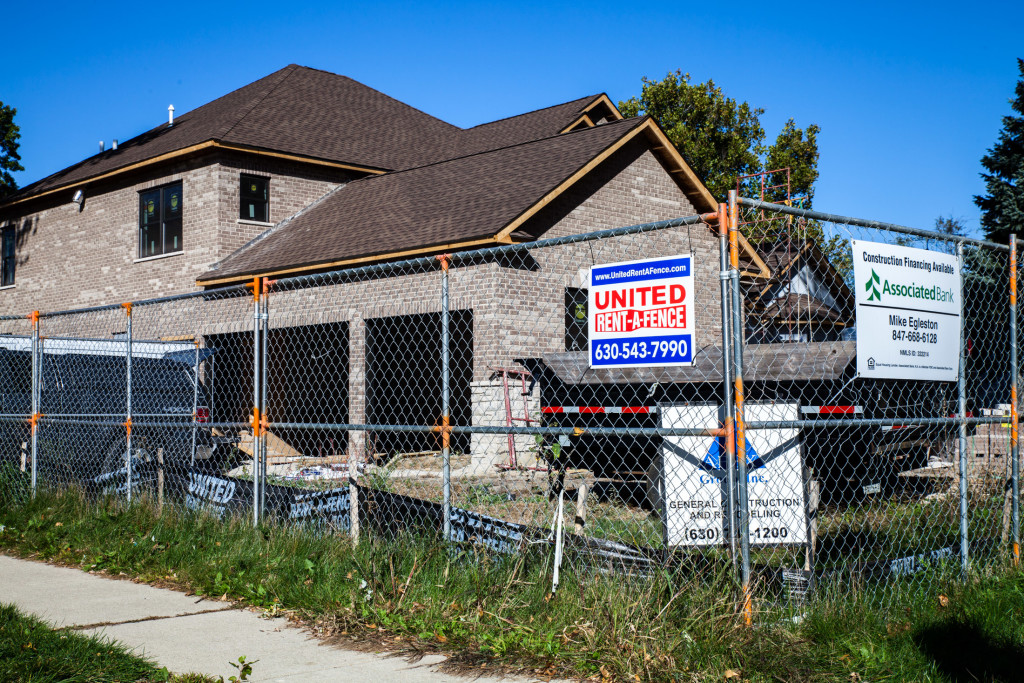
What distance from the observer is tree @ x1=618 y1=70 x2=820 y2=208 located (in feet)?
132

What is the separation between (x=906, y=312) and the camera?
234 inches

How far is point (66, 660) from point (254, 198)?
18.9m

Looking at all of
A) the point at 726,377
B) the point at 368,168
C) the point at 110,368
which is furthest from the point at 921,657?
the point at 368,168

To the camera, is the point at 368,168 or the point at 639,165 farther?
the point at 368,168

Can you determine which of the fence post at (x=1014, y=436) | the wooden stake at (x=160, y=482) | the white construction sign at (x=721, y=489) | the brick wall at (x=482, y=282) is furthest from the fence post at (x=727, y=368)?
the brick wall at (x=482, y=282)

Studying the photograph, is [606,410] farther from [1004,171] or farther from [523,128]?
[1004,171]

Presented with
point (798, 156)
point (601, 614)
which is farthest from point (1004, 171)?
point (601, 614)

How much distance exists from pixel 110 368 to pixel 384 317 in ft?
18.6

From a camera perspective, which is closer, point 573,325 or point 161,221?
point 573,325

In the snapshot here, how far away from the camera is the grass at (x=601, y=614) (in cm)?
470

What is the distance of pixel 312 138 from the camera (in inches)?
950

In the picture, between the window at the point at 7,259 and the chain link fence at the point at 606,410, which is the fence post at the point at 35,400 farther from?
the window at the point at 7,259

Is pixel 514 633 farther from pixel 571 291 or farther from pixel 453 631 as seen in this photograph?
pixel 571 291

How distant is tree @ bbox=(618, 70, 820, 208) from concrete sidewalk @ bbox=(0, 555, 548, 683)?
3567 centimetres
